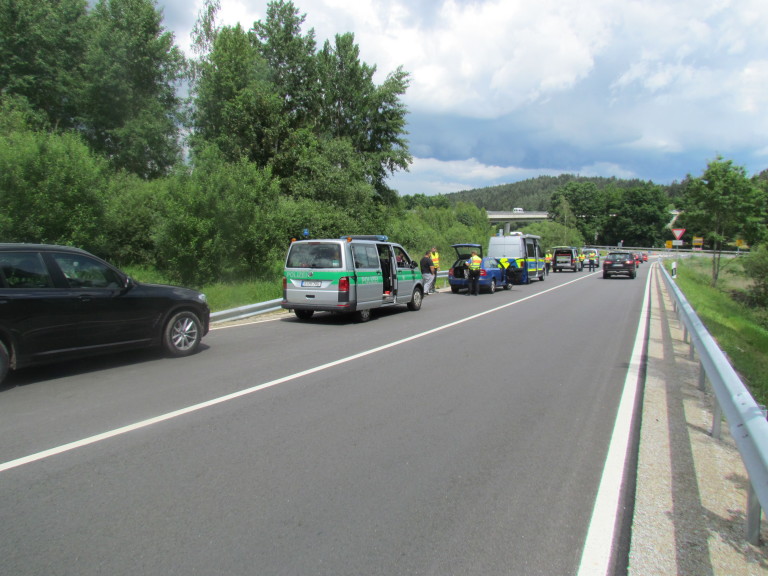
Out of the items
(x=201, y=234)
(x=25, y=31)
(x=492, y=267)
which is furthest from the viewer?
(x=25, y=31)

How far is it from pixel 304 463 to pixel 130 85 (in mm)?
35136

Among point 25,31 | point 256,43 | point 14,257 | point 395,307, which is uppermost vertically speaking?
point 256,43

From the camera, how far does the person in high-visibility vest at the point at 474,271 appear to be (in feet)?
64.3

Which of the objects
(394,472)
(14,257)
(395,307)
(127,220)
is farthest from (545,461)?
(127,220)

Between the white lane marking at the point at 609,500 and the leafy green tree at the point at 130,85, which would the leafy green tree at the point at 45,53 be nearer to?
the leafy green tree at the point at 130,85

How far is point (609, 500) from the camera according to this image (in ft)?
11.8

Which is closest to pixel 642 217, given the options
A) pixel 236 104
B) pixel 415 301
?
pixel 236 104

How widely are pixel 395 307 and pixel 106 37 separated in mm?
27751

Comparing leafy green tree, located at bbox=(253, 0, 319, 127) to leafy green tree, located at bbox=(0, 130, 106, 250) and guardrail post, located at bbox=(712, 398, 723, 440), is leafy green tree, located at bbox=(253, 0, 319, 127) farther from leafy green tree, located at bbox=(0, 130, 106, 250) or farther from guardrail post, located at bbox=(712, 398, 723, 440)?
guardrail post, located at bbox=(712, 398, 723, 440)

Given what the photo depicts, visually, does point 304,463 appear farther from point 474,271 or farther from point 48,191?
point 474,271

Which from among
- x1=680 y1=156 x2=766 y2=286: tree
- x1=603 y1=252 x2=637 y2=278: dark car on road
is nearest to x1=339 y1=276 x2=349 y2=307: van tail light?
x1=680 y1=156 x2=766 y2=286: tree

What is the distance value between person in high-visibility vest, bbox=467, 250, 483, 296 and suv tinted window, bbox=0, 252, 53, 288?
50.2ft

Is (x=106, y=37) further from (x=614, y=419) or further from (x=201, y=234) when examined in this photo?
(x=614, y=419)

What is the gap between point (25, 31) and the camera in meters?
29.6
